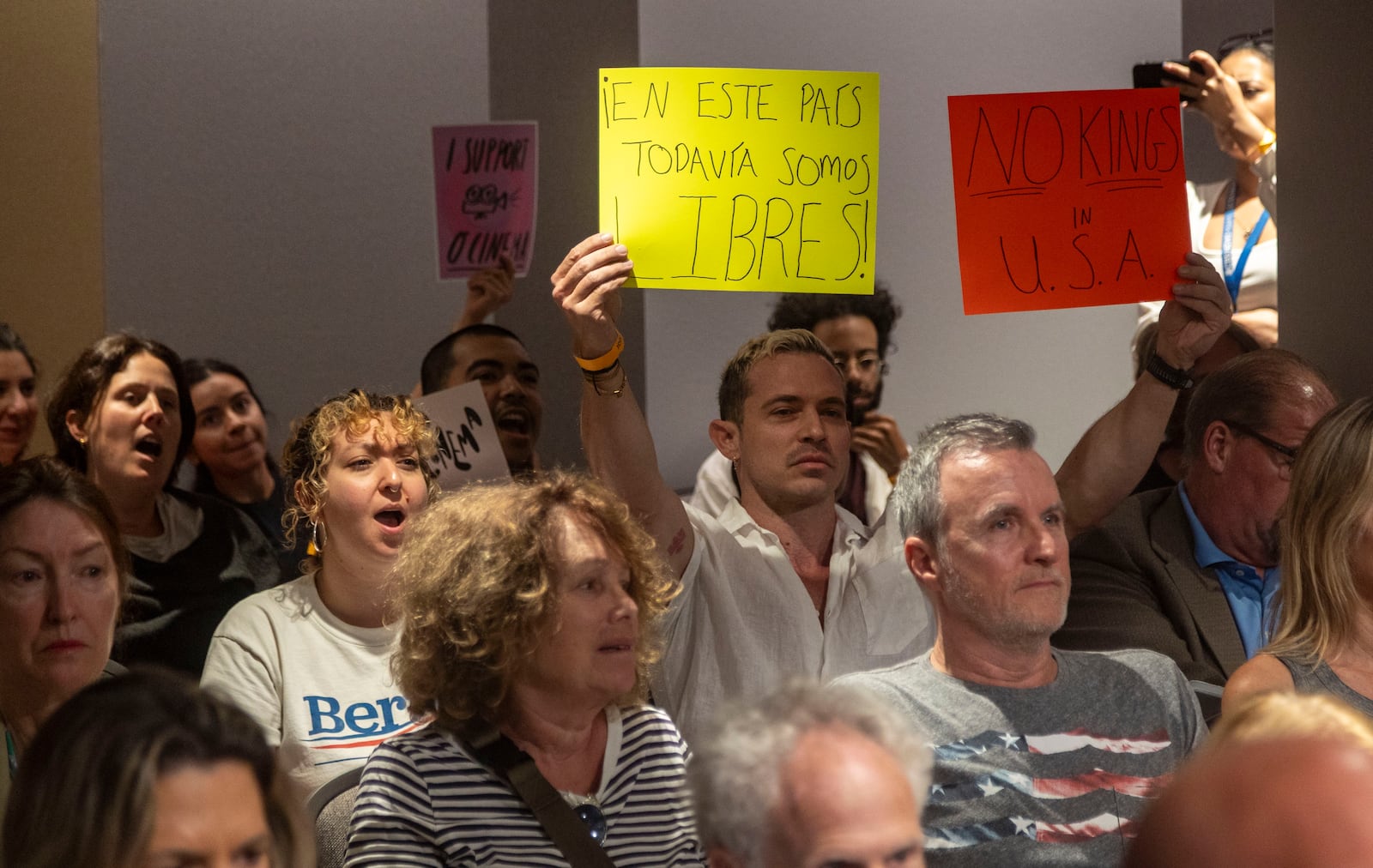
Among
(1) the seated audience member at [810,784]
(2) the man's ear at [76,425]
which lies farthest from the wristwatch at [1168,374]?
(2) the man's ear at [76,425]

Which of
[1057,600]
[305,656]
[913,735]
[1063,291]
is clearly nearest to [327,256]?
[305,656]

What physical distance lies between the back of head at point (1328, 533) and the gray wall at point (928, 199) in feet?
8.55

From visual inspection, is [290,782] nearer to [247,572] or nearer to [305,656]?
[305,656]

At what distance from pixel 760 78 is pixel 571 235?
2.23 m

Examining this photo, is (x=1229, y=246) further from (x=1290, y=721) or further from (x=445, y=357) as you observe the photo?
(x=1290, y=721)

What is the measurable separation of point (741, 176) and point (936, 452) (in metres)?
0.68

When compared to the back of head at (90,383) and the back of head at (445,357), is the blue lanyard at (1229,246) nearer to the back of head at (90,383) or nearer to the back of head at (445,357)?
the back of head at (445,357)

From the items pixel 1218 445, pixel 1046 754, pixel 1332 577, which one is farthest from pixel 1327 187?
pixel 1046 754

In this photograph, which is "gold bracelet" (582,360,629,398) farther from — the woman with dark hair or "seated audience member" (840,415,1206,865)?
the woman with dark hair

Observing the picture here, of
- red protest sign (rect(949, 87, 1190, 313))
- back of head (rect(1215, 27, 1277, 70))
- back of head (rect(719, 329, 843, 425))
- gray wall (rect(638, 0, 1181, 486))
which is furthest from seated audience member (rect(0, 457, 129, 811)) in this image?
back of head (rect(1215, 27, 1277, 70))

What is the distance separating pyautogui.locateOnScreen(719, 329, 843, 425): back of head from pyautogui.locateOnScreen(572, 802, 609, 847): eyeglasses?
3.96 feet

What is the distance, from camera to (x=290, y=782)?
1428mm

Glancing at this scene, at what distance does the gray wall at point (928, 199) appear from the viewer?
4668 millimetres

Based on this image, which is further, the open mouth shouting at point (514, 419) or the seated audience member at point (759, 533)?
the open mouth shouting at point (514, 419)
